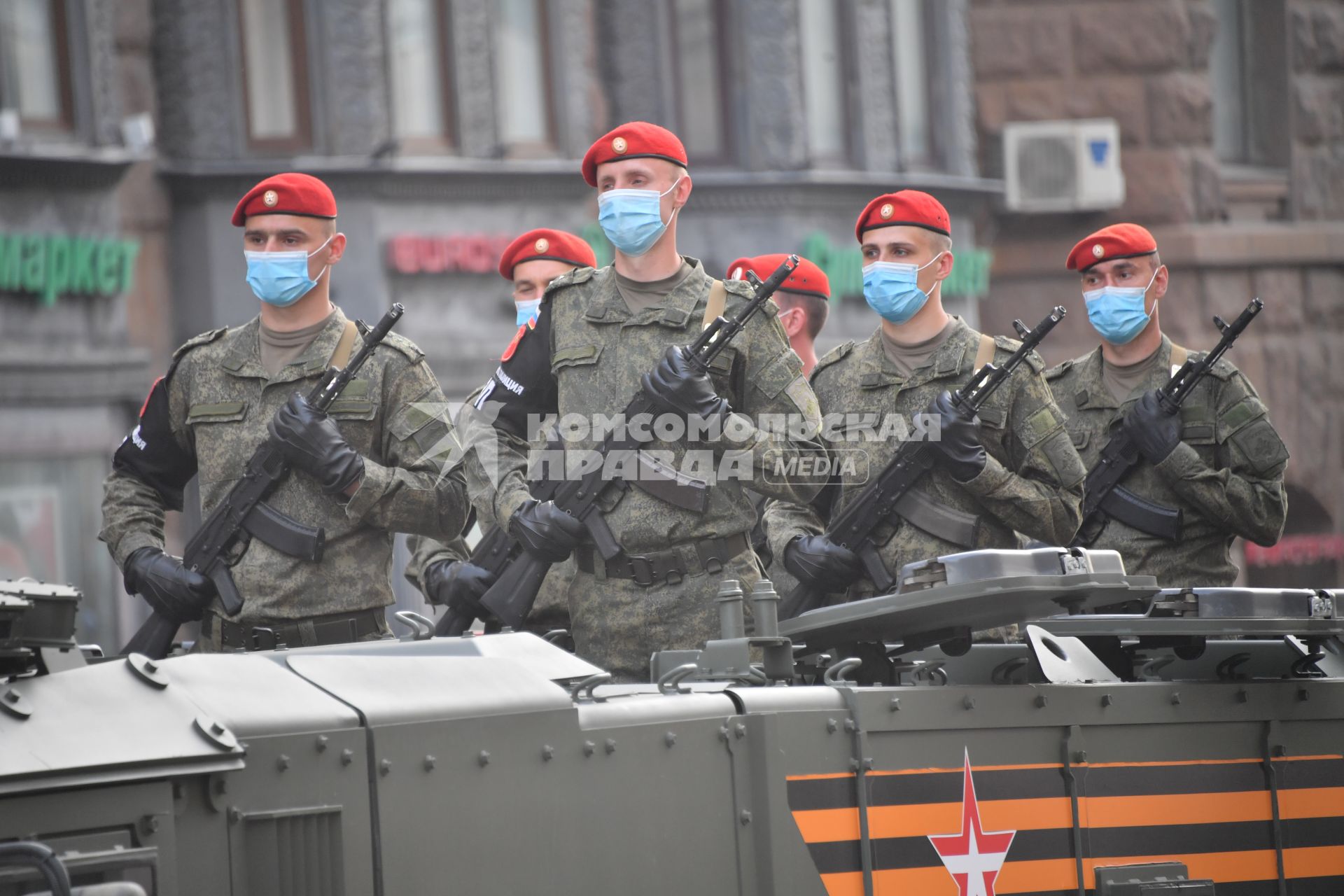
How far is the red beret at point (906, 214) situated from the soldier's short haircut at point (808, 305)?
127 centimetres

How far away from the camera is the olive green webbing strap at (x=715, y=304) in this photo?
5262 millimetres

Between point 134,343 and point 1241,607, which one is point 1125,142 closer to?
point 134,343

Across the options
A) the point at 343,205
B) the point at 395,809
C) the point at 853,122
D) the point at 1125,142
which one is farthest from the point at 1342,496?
the point at 395,809

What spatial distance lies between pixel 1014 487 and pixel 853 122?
27.8ft

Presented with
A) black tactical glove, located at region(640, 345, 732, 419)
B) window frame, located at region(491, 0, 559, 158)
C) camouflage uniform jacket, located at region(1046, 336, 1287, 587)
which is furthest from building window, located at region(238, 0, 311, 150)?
black tactical glove, located at region(640, 345, 732, 419)

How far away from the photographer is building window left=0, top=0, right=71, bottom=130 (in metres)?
11.8

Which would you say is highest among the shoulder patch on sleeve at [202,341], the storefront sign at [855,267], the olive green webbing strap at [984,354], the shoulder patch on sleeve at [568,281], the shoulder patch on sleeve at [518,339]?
the storefront sign at [855,267]

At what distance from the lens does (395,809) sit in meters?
3.42

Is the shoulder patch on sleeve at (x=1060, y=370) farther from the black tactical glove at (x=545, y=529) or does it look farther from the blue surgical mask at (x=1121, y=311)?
the black tactical glove at (x=545, y=529)

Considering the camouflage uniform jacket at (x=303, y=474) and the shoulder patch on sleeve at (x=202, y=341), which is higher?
the shoulder patch on sleeve at (x=202, y=341)

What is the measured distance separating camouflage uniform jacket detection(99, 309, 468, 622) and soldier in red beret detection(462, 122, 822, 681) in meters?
0.18

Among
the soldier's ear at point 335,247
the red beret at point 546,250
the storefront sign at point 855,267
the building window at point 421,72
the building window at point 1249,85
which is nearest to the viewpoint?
the soldier's ear at point 335,247

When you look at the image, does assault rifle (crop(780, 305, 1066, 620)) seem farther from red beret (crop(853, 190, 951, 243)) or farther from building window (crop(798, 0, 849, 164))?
building window (crop(798, 0, 849, 164))

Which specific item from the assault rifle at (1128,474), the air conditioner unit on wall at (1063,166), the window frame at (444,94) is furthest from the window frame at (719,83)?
the assault rifle at (1128,474)
